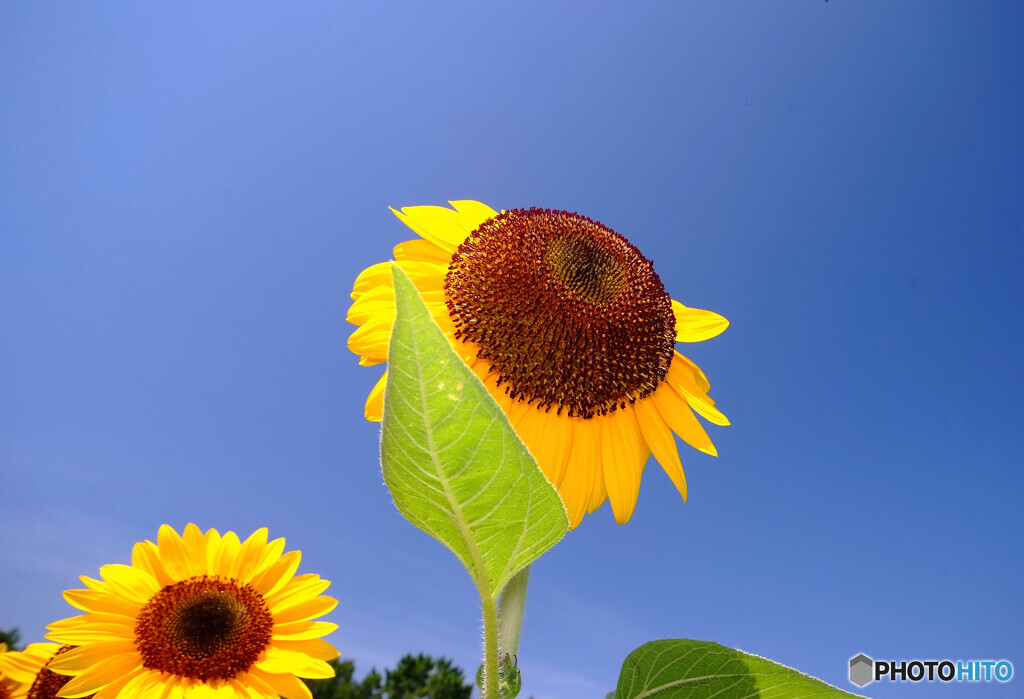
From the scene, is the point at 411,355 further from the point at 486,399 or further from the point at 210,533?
the point at 210,533

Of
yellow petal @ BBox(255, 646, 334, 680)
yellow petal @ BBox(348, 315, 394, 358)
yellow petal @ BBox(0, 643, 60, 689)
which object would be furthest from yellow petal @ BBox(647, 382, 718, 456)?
yellow petal @ BBox(0, 643, 60, 689)

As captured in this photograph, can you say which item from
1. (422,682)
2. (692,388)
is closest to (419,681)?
(422,682)

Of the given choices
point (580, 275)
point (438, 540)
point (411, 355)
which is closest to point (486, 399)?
point (411, 355)

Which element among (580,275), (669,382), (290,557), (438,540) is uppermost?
(580,275)

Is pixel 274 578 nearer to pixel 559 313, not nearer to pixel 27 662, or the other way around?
pixel 27 662

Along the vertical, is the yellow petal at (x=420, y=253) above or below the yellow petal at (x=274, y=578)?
above

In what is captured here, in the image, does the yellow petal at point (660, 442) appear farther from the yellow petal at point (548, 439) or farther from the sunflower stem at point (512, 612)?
the sunflower stem at point (512, 612)

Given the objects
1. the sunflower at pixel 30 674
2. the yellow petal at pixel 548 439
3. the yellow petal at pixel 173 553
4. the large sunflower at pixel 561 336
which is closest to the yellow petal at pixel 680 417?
the large sunflower at pixel 561 336
